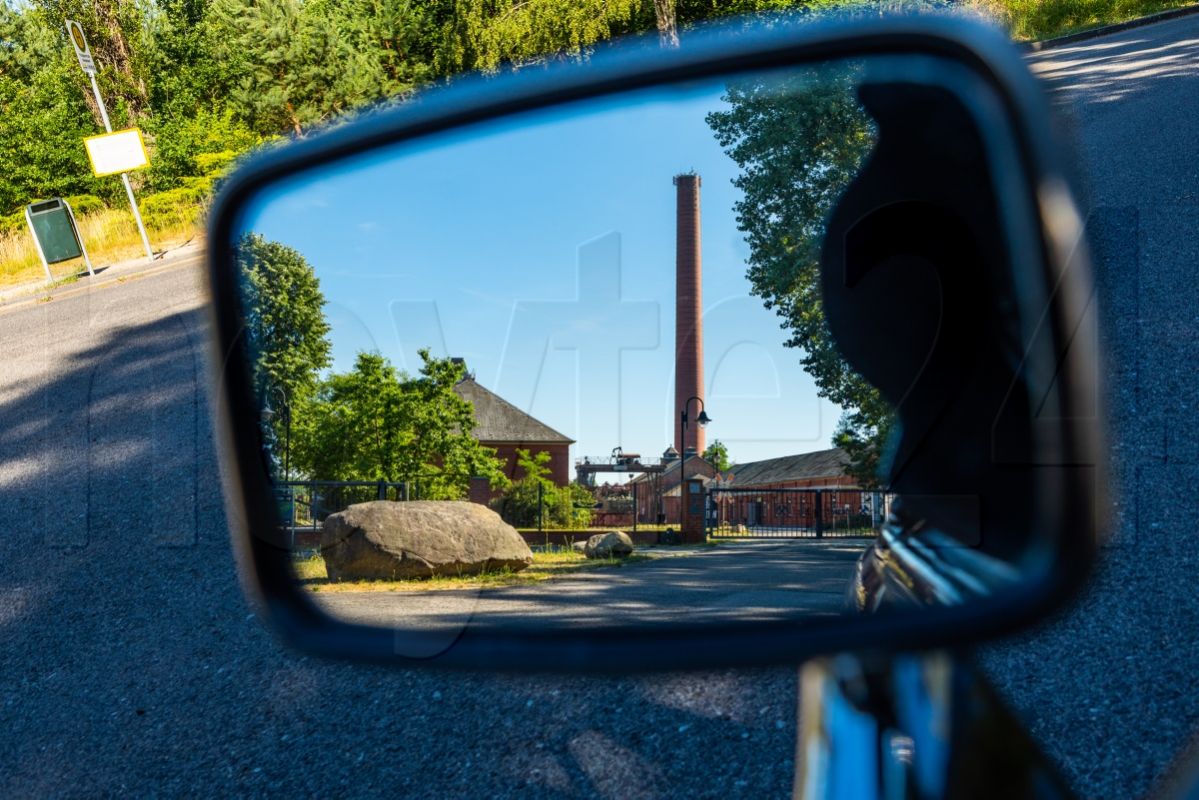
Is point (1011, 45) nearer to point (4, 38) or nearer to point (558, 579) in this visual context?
point (558, 579)

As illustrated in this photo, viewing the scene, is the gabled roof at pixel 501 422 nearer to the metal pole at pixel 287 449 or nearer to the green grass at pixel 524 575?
the green grass at pixel 524 575

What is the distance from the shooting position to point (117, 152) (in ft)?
66.2

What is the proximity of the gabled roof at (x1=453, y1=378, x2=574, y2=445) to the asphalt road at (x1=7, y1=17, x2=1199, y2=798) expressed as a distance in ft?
2.63

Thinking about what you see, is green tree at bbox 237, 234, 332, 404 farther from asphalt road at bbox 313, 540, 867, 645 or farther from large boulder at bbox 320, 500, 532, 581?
asphalt road at bbox 313, 540, 867, 645

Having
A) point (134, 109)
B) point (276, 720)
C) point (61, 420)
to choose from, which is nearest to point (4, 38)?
point (134, 109)

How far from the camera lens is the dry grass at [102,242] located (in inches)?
765

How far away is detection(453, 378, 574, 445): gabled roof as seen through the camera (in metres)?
1.11

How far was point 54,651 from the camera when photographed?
5.60 meters

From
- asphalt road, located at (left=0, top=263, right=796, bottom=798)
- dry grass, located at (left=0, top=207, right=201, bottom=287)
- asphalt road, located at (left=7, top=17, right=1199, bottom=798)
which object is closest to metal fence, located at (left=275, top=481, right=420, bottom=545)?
asphalt road, located at (left=7, top=17, right=1199, bottom=798)

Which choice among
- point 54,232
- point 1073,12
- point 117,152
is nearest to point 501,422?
point 54,232

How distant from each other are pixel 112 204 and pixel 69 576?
82.7 ft

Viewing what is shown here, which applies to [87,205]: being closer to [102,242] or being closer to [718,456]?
[102,242]

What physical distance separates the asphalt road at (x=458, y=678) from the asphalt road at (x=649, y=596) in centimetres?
65

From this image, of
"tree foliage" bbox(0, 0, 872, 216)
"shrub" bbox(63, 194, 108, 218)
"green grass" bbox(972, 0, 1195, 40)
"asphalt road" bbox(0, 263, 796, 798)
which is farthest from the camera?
"shrub" bbox(63, 194, 108, 218)
